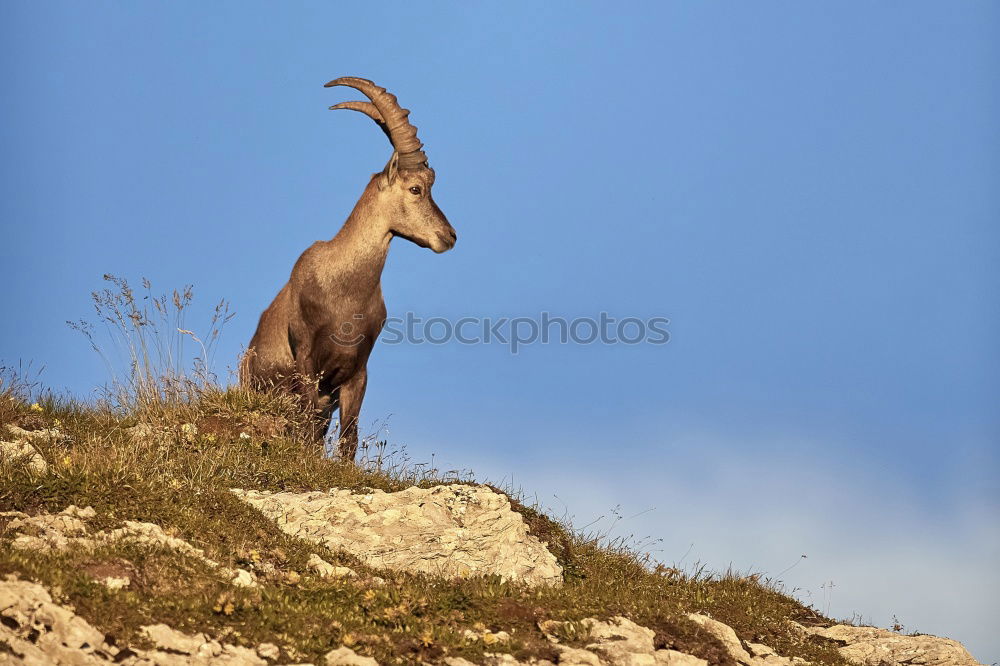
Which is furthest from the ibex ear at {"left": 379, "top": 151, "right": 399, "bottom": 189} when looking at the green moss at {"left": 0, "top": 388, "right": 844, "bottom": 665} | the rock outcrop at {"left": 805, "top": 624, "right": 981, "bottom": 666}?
the rock outcrop at {"left": 805, "top": 624, "right": 981, "bottom": 666}

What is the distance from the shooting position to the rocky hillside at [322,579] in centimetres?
626

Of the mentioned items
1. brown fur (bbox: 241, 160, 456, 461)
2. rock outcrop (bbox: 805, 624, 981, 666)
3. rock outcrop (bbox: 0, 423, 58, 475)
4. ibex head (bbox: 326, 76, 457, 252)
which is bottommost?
rock outcrop (bbox: 805, 624, 981, 666)

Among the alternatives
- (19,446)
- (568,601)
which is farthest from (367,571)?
(19,446)

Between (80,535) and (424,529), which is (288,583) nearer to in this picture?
(80,535)

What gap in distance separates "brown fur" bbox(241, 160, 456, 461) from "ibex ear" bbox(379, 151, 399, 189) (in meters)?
0.01

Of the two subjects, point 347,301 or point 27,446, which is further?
point 347,301

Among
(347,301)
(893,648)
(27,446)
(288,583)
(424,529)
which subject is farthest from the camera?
(347,301)

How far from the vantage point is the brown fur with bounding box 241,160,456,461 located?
12.8m

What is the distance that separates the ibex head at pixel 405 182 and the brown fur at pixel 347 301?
0.5 inches

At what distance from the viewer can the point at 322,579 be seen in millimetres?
7426

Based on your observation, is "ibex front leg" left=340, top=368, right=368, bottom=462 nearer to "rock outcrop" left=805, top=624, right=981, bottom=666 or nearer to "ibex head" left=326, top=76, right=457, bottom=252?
"ibex head" left=326, top=76, right=457, bottom=252

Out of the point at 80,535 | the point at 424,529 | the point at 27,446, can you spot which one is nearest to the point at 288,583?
the point at 80,535

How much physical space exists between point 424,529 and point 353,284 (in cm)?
482

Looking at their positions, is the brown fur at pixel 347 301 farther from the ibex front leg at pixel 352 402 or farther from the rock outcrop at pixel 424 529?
the rock outcrop at pixel 424 529
